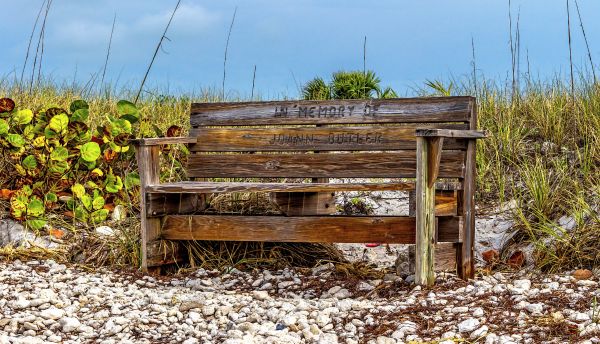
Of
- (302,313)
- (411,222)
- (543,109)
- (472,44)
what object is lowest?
(302,313)

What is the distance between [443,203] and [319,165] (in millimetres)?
952

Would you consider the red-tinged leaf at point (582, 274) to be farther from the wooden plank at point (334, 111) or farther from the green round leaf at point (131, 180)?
the green round leaf at point (131, 180)

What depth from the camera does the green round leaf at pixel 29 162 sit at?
240 inches

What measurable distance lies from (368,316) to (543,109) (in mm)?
4504

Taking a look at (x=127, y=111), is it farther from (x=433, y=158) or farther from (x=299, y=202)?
(x=433, y=158)

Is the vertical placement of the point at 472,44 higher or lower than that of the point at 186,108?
higher

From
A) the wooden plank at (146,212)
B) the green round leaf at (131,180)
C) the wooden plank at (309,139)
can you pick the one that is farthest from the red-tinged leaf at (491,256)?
the green round leaf at (131,180)

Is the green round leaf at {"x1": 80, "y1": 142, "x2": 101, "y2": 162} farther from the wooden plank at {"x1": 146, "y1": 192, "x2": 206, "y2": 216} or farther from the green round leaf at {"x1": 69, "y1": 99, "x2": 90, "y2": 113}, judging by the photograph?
the wooden plank at {"x1": 146, "y1": 192, "x2": 206, "y2": 216}

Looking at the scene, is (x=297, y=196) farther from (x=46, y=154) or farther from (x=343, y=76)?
(x=343, y=76)

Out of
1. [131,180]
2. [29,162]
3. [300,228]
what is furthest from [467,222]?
[29,162]

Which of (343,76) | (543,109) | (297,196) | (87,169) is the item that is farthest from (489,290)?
(343,76)

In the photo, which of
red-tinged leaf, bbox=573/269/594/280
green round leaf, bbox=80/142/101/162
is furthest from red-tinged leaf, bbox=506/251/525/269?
green round leaf, bbox=80/142/101/162

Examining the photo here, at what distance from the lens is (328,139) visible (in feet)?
17.9

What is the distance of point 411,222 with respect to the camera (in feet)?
15.0
